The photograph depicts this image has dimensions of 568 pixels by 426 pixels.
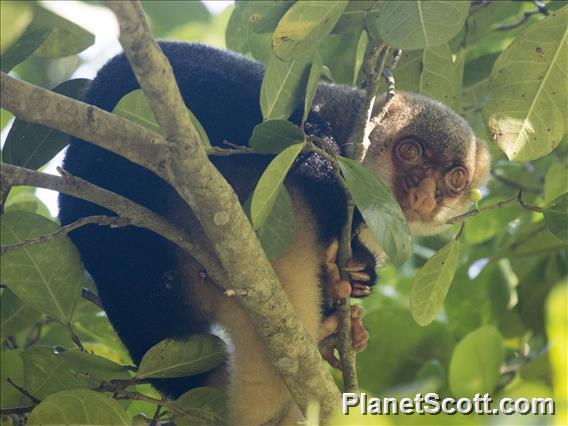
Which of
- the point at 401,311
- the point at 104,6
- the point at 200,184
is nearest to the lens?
the point at 104,6

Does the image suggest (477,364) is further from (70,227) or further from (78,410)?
(70,227)

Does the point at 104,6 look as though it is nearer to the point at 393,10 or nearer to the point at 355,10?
the point at 393,10

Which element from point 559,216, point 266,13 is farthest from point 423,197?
point 266,13

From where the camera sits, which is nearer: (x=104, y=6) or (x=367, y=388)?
(x=104, y=6)

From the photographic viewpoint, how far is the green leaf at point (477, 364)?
268cm

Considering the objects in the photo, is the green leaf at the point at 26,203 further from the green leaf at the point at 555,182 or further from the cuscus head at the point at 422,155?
the green leaf at the point at 555,182

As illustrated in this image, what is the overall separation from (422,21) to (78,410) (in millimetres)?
1649

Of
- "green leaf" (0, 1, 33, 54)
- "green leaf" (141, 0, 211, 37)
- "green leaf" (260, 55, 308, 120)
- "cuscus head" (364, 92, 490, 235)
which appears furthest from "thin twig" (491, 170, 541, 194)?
"green leaf" (0, 1, 33, 54)

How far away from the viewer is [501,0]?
4.32m

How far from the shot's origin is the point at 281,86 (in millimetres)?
2982

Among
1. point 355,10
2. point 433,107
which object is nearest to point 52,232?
point 355,10

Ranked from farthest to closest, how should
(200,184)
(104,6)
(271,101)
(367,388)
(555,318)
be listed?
(367,388) → (271,101) → (200,184) → (104,6) → (555,318)

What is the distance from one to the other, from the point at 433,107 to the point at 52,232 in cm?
209

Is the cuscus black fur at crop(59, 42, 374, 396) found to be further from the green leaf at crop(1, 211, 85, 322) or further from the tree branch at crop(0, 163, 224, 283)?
the tree branch at crop(0, 163, 224, 283)
